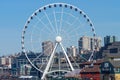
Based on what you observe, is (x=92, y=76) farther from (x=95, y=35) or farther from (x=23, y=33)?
(x=23, y=33)

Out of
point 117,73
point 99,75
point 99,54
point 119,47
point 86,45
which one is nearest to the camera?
point 117,73

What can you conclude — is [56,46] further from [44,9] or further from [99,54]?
[99,54]

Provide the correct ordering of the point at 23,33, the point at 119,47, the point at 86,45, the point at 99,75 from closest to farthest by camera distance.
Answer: the point at 99,75, the point at 23,33, the point at 119,47, the point at 86,45

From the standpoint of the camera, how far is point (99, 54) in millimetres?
139000

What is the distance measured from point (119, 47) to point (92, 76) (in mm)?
52569

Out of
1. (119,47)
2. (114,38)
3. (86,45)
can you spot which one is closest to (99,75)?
(119,47)

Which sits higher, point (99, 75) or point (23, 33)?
point (23, 33)

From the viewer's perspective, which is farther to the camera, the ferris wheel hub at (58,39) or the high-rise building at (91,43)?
the high-rise building at (91,43)

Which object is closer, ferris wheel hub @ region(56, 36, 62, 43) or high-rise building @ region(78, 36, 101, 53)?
ferris wheel hub @ region(56, 36, 62, 43)

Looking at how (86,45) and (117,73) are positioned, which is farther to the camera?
(86,45)

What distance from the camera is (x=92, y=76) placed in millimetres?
75250

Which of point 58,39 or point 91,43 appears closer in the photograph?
point 58,39

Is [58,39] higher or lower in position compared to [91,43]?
lower

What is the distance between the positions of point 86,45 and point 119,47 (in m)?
28.9
